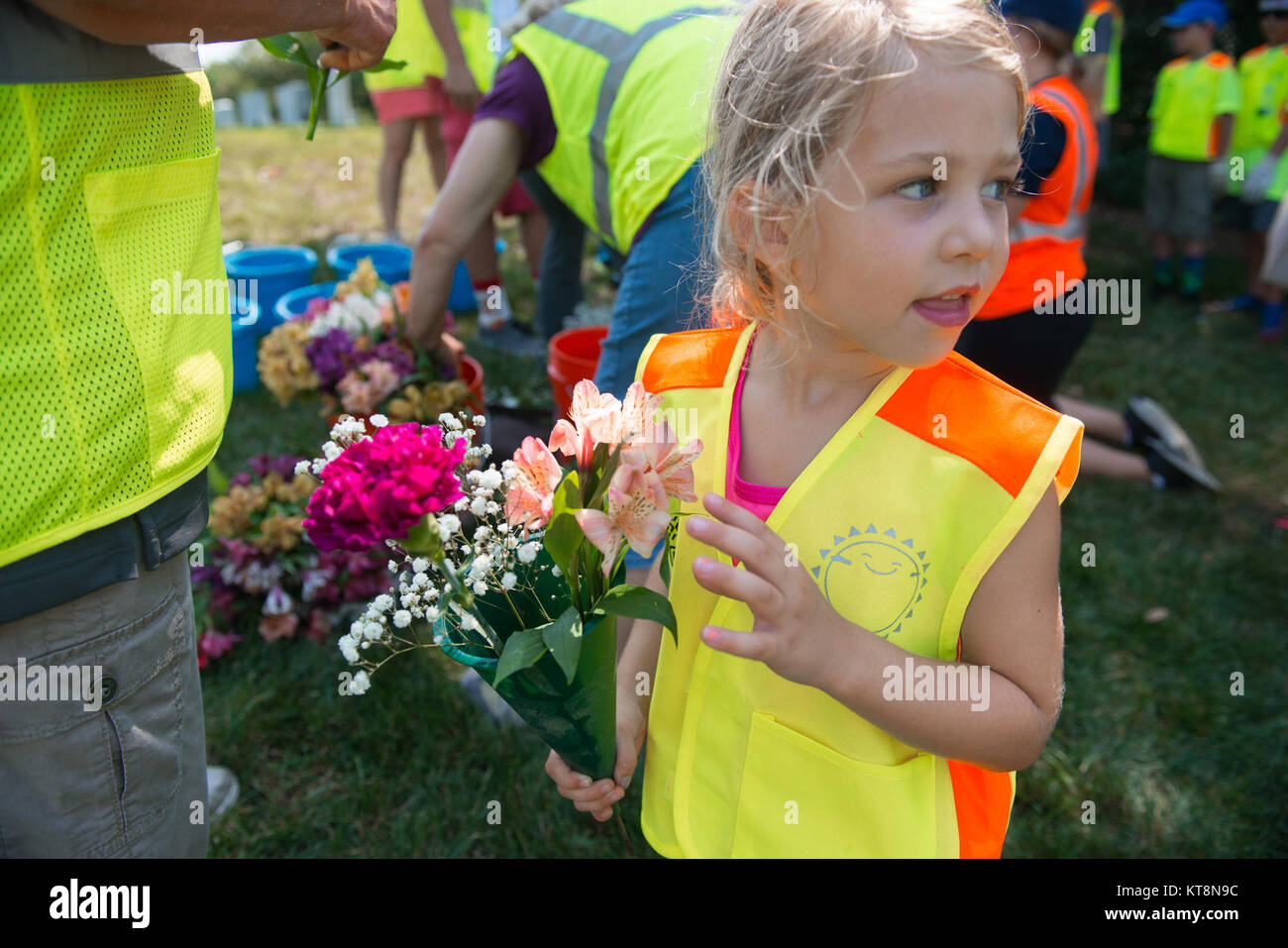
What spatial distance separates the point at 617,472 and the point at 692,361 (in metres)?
0.48

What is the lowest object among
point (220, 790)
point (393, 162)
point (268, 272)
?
point (220, 790)

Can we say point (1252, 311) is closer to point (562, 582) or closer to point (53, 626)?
point (562, 582)

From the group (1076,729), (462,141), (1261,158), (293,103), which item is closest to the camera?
(1076,729)

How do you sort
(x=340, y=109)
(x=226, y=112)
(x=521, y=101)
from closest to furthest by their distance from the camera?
(x=521, y=101) < (x=340, y=109) < (x=226, y=112)

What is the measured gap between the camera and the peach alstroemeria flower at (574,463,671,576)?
104 cm

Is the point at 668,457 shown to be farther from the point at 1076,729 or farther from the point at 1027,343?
the point at 1027,343

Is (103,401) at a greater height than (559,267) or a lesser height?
greater

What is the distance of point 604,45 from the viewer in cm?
253

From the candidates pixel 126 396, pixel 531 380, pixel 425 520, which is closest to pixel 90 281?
pixel 126 396

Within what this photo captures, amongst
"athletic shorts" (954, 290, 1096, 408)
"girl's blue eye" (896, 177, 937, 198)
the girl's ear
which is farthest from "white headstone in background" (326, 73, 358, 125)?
"girl's blue eye" (896, 177, 937, 198)

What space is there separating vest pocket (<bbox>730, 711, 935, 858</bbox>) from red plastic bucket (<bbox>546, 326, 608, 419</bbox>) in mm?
1709

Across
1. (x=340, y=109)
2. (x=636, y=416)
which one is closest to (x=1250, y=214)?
(x=636, y=416)

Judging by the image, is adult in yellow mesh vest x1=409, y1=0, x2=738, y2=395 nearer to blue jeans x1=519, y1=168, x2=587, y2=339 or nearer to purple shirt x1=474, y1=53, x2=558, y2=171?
purple shirt x1=474, y1=53, x2=558, y2=171

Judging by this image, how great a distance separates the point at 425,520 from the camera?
971 millimetres
